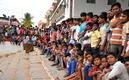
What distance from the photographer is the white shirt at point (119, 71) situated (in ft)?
22.8

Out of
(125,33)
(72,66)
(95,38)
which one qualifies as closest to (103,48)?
(95,38)

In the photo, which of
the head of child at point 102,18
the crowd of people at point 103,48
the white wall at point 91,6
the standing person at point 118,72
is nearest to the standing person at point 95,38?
the crowd of people at point 103,48

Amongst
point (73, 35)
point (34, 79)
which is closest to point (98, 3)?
point (73, 35)

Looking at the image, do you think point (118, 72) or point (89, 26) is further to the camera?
point (89, 26)

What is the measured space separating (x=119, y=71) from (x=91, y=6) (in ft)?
83.8

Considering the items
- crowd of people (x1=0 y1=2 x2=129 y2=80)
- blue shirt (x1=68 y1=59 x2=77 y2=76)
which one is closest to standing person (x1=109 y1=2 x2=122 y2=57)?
crowd of people (x1=0 y1=2 x2=129 y2=80)

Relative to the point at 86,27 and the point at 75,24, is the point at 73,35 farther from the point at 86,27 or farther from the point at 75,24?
the point at 86,27

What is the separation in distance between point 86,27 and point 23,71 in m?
3.36

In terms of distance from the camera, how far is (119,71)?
273 inches

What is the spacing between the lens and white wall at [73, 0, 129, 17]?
31.8 metres

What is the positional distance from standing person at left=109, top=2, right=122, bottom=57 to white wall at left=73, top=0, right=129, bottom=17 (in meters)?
23.5

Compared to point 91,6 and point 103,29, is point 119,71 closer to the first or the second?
point 103,29

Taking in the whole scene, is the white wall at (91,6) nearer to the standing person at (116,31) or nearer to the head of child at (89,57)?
the head of child at (89,57)

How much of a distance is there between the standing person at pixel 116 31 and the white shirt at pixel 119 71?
995 mm
